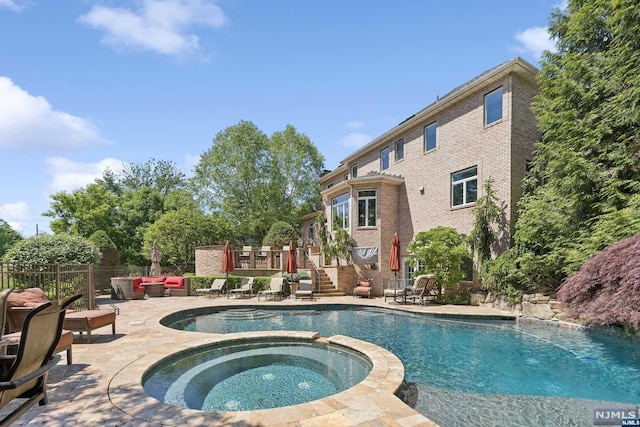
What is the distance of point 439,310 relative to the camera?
12.0 meters

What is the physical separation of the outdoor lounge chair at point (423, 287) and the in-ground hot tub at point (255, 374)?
7173mm

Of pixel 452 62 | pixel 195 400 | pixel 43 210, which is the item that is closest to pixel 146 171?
pixel 43 210

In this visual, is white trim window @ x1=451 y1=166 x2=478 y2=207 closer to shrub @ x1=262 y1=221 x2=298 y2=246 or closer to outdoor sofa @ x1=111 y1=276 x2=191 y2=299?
shrub @ x1=262 y1=221 x2=298 y2=246

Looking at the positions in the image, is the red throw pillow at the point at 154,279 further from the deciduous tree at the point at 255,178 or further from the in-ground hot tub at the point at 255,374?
the deciduous tree at the point at 255,178

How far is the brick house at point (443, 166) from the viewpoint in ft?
43.6

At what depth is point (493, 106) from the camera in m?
14.1

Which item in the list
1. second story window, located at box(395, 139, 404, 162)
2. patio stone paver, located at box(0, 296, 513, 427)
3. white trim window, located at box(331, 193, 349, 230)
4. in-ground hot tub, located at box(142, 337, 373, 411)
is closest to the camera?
patio stone paver, located at box(0, 296, 513, 427)

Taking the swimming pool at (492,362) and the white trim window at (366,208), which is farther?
the white trim window at (366,208)

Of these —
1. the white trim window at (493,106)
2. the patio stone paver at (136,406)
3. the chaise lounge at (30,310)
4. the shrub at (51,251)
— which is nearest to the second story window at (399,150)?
the white trim window at (493,106)

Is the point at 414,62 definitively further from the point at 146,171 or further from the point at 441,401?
the point at 146,171

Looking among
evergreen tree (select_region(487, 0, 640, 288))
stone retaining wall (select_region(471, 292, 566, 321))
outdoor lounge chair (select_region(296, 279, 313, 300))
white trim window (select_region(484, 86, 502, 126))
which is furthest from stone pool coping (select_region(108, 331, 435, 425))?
white trim window (select_region(484, 86, 502, 126))

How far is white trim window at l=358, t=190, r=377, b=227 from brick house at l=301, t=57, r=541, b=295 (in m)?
0.06

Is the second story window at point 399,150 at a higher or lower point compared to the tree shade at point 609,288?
higher

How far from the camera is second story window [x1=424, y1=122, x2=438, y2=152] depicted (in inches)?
668
